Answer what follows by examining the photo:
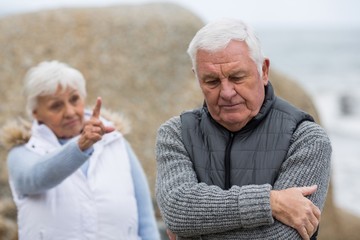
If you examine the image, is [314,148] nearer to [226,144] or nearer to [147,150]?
[226,144]

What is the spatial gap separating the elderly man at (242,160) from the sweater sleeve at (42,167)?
34.1 inches

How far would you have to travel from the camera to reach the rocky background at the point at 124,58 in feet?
23.2

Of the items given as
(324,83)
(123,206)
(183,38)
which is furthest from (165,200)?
(324,83)

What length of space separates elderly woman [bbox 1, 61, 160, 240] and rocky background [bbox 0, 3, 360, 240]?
350 cm

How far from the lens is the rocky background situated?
Answer: 23.2 feet

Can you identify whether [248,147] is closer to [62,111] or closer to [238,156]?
[238,156]

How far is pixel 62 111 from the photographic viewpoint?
329 centimetres

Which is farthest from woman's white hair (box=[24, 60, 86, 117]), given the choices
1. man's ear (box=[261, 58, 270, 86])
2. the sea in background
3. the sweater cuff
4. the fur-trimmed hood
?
the sweater cuff

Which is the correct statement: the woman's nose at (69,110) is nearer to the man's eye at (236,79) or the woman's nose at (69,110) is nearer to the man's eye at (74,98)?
the man's eye at (74,98)

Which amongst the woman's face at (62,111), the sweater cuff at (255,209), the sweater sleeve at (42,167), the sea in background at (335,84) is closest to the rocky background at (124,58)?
the sea in background at (335,84)

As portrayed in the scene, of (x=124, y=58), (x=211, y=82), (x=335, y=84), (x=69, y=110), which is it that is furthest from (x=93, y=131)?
(x=335, y=84)

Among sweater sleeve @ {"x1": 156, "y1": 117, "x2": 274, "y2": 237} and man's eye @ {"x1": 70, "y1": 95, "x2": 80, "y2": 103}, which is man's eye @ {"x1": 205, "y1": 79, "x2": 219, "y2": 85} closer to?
sweater sleeve @ {"x1": 156, "y1": 117, "x2": 274, "y2": 237}

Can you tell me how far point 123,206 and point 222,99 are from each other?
1263 millimetres

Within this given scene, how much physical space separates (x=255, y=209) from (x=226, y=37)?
565mm
